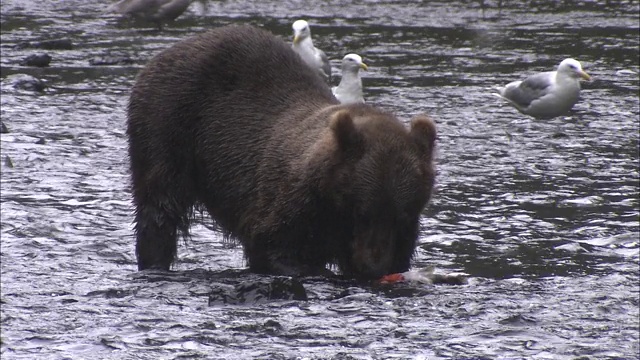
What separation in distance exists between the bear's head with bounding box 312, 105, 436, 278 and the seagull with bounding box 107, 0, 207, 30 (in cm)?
1387

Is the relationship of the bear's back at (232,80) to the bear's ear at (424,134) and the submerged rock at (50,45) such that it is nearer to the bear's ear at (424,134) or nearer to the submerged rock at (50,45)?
the bear's ear at (424,134)

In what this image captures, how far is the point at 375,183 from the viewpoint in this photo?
5914 mm


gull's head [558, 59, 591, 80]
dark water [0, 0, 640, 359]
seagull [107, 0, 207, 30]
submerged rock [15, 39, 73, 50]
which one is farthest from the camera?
seagull [107, 0, 207, 30]

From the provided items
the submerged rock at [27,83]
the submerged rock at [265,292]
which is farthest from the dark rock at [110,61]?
the submerged rock at [265,292]

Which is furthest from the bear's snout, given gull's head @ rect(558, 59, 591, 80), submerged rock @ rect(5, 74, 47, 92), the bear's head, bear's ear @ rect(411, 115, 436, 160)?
submerged rock @ rect(5, 74, 47, 92)

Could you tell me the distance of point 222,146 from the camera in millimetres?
6902

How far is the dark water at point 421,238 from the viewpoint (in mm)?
5816

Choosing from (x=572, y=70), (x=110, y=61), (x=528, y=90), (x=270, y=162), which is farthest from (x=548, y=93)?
(x=270, y=162)

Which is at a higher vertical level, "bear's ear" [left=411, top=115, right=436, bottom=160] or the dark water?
"bear's ear" [left=411, top=115, right=436, bottom=160]

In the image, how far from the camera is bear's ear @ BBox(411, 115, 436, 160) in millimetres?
6152

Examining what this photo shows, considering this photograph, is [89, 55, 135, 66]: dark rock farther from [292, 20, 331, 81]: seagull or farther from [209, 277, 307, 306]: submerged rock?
[209, 277, 307, 306]: submerged rock

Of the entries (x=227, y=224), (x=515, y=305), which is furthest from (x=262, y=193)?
(x=515, y=305)

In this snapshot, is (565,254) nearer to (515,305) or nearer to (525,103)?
(515,305)

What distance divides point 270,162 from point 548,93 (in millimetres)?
7080
